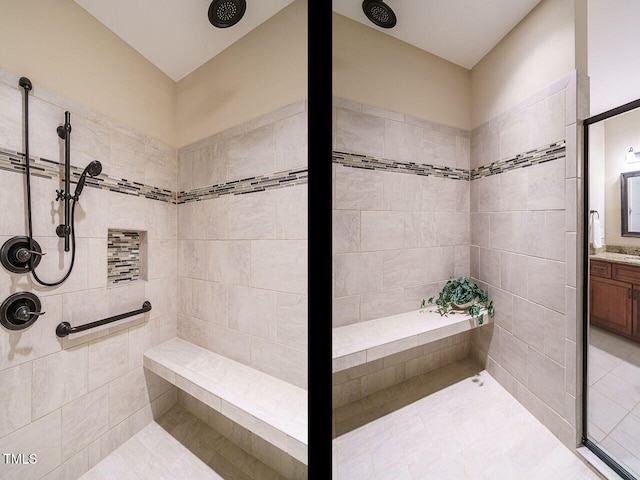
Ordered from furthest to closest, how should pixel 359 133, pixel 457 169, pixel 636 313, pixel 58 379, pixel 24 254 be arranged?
pixel 58 379
pixel 24 254
pixel 359 133
pixel 457 169
pixel 636 313

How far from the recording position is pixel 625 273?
11.7 inches

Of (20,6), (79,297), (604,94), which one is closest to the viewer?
(604,94)

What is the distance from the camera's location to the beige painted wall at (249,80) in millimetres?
784

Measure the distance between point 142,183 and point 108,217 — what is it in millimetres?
193

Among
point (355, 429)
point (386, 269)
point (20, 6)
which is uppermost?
point (20, 6)

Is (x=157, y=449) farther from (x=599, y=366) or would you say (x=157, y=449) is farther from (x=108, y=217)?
(x=599, y=366)

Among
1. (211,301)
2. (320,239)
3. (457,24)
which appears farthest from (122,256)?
(457,24)

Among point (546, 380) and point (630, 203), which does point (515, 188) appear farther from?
point (546, 380)

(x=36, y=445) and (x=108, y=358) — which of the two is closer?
(x=36, y=445)

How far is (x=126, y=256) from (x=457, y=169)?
1.17 metres

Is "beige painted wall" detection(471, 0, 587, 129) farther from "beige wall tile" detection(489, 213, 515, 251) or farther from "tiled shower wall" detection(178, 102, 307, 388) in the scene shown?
"tiled shower wall" detection(178, 102, 307, 388)

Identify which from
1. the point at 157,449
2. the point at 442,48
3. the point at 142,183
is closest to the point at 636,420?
the point at 442,48

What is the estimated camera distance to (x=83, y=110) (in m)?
0.82

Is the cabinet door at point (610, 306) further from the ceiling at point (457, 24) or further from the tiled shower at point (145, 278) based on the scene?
the tiled shower at point (145, 278)
